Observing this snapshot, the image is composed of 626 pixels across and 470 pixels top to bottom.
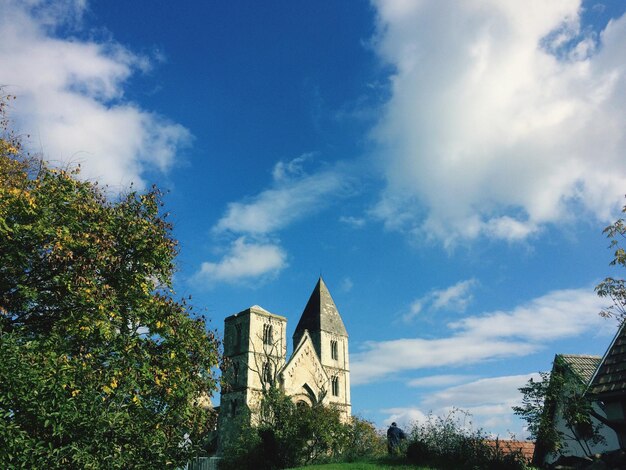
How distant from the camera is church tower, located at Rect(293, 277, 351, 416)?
50.8 m

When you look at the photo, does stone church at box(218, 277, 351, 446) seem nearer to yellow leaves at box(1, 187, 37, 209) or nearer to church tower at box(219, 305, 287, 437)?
church tower at box(219, 305, 287, 437)

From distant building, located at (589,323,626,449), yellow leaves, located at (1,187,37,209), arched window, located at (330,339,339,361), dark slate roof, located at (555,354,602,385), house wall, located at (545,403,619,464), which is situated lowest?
house wall, located at (545,403,619,464)

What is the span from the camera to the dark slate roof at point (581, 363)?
762 inches

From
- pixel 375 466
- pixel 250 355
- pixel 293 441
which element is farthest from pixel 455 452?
pixel 250 355

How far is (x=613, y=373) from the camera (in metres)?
13.1

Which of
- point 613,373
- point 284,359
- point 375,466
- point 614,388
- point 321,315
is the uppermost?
point 321,315

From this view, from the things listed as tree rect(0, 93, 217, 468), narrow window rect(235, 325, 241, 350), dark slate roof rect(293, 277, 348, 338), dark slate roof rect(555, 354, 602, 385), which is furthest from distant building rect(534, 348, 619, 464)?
dark slate roof rect(293, 277, 348, 338)

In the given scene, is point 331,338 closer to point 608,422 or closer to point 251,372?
point 251,372

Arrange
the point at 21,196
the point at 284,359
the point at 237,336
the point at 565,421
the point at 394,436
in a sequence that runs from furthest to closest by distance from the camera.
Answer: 1. the point at 237,336
2. the point at 284,359
3. the point at 394,436
4. the point at 565,421
5. the point at 21,196

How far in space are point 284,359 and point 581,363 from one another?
29.2 m

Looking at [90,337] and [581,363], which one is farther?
[581,363]

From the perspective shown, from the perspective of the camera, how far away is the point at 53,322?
41.8 feet

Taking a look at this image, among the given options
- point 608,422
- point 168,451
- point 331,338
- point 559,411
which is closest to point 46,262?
point 168,451

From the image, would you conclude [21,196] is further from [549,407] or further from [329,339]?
[329,339]
